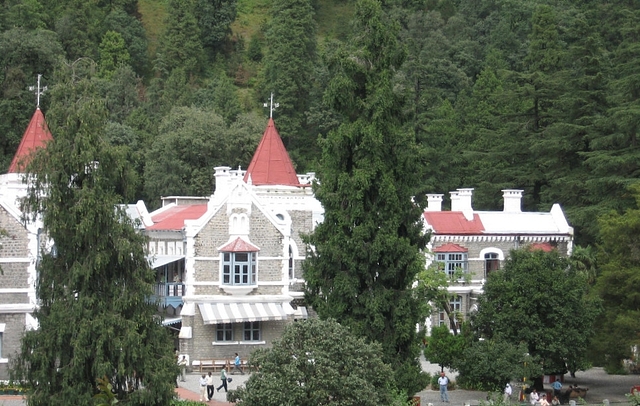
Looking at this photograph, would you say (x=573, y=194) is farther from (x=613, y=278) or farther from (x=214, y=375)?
(x=214, y=375)

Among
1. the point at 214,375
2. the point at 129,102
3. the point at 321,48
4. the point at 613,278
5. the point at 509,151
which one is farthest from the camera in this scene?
the point at 321,48

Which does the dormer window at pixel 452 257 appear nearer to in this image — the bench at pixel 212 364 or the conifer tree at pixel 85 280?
the bench at pixel 212 364

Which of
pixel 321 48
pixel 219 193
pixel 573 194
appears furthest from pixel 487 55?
pixel 219 193

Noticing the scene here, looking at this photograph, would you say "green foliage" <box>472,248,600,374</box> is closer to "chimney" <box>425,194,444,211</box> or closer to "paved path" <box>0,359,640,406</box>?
"paved path" <box>0,359,640,406</box>

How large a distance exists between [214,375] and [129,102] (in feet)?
129

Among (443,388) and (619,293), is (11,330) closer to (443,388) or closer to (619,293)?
(443,388)

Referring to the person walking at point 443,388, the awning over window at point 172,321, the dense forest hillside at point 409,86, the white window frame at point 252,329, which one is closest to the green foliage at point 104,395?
the person walking at point 443,388

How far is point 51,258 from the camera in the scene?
96.8 ft

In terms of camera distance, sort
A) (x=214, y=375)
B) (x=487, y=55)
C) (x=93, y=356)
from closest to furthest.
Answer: (x=93, y=356), (x=214, y=375), (x=487, y=55)

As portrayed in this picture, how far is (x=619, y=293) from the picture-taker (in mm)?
39781

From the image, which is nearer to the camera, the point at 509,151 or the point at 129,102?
the point at 509,151

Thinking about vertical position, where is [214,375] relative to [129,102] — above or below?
below

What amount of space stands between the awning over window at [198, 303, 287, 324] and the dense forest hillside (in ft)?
31.8

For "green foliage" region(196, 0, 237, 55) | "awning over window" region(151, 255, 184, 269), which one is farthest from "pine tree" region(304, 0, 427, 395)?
"green foliage" region(196, 0, 237, 55)
